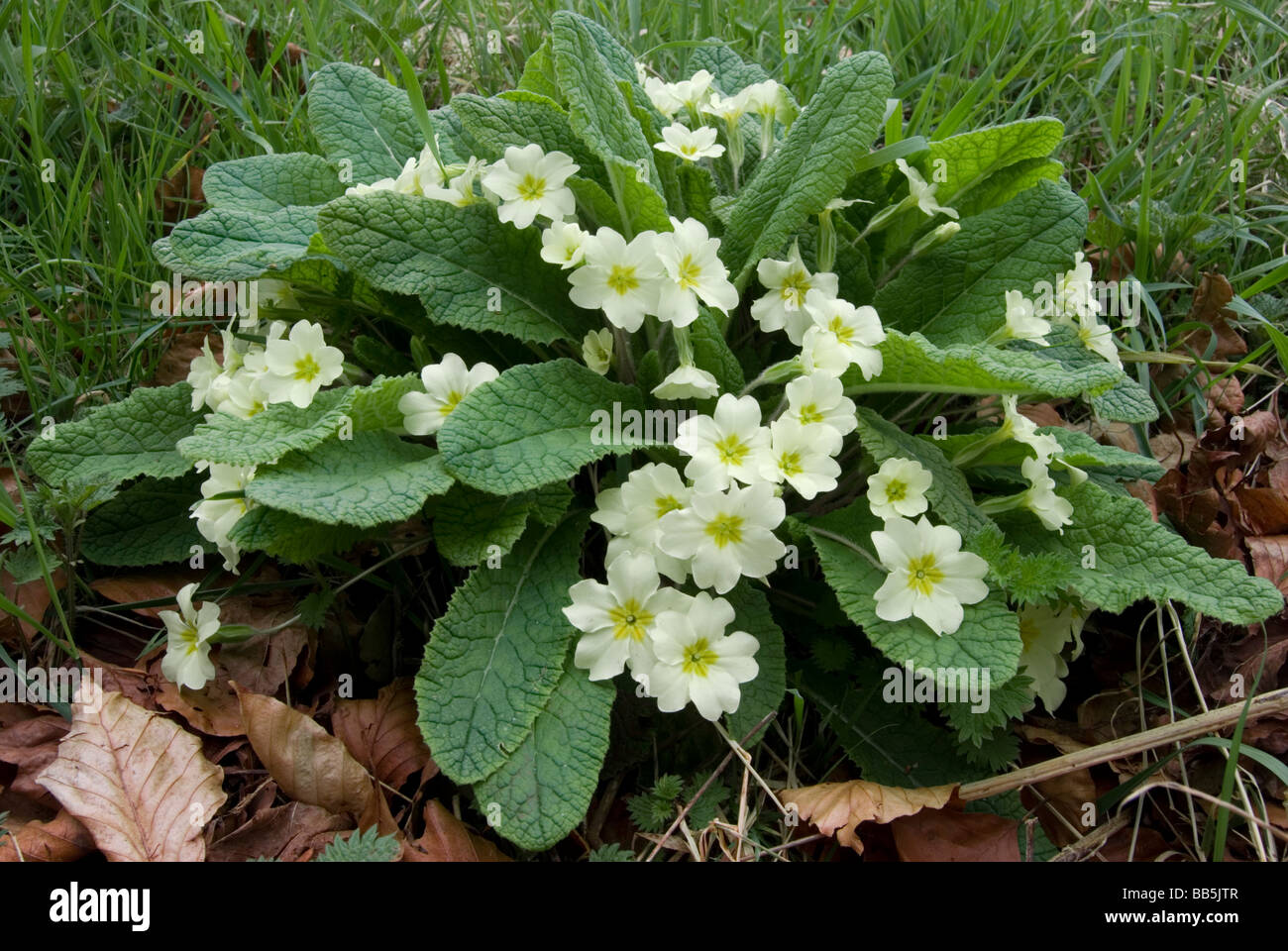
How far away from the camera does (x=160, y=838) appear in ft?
6.16

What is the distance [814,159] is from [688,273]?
37 cm

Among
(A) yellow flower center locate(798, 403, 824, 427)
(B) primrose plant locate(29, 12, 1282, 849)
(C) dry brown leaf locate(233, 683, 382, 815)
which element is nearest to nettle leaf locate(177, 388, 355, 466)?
(B) primrose plant locate(29, 12, 1282, 849)

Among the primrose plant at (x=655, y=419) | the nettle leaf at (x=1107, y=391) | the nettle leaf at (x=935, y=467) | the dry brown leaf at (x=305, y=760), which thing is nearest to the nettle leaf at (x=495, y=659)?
the primrose plant at (x=655, y=419)

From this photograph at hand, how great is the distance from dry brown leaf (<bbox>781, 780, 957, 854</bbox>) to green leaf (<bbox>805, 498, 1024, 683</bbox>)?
11.0 inches

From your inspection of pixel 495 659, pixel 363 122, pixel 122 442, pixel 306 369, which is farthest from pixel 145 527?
pixel 363 122

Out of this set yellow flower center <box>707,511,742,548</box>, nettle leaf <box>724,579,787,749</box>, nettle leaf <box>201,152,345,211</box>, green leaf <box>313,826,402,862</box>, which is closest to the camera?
green leaf <box>313,826,402,862</box>

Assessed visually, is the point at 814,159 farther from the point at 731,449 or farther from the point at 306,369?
the point at 306,369

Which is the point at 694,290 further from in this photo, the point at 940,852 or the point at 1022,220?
the point at 940,852

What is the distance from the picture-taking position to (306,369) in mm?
2115

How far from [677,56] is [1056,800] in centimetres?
250

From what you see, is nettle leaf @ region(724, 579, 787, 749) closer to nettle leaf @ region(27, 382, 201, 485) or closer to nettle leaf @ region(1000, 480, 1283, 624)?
nettle leaf @ region(1000, 480, 1283, 624)

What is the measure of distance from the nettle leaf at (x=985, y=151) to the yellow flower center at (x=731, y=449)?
0.81 meters

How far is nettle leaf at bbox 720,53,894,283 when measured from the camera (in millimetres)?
2105

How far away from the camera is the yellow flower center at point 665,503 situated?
1.95 meters
